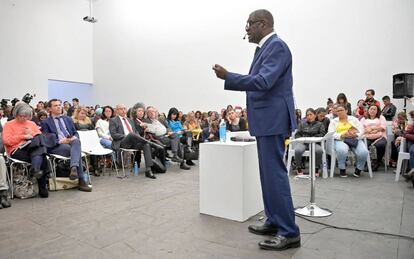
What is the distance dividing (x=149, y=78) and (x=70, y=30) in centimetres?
376

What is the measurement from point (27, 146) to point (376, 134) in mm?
5101

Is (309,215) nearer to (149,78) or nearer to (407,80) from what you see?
(407,80)

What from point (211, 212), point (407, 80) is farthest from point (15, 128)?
point (407, 80)

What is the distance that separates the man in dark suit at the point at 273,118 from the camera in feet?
6.61

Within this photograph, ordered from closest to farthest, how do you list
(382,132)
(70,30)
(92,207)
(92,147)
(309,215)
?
(309,215)
(92,207)
(92,147)
(382,132)
(70,30)

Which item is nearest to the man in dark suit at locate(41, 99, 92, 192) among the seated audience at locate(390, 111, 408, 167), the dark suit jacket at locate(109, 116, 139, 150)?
the dark suit jacket at locate(109, 116, 139, 150)

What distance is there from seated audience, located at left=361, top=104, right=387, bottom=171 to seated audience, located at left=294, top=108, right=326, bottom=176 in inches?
36.4

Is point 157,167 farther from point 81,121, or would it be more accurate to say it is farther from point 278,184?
point 278,184

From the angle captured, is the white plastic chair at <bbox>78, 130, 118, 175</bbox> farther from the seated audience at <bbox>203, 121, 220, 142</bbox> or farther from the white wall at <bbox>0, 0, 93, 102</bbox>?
the white wall at <bbox>0, 0, 93, 102</bbox>

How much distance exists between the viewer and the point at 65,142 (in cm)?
399

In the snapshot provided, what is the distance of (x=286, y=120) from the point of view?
205 cm

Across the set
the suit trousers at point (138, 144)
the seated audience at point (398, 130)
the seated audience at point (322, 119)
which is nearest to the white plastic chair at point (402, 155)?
the seated audience at point (398, 130)

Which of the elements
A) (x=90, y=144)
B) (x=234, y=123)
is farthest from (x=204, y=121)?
(x=90, y=144)

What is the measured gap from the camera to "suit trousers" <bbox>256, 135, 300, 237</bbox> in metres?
2.06
